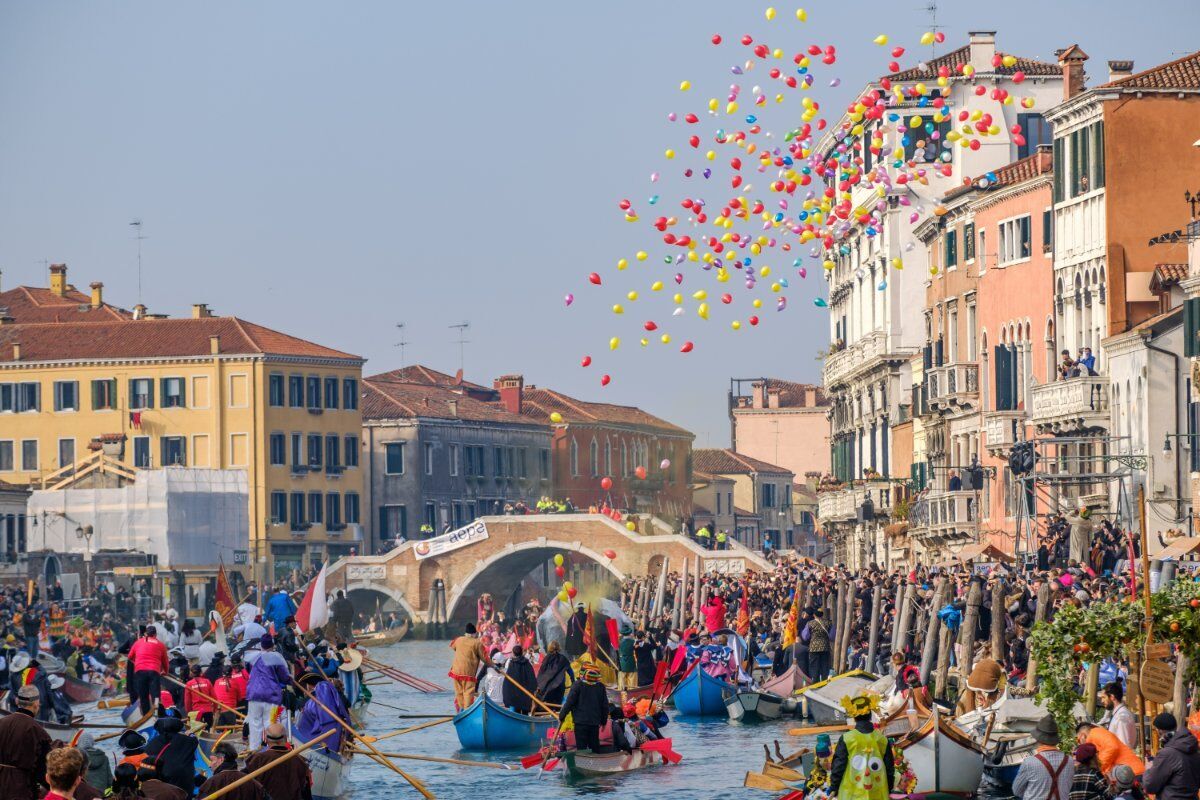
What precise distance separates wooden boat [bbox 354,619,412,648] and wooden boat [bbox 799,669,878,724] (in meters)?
42.1

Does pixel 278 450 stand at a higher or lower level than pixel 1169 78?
lower

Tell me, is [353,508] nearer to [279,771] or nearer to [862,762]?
[279,771]

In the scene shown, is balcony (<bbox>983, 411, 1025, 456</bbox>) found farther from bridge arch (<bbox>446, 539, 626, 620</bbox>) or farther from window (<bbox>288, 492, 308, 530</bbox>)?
window (<bbox>288, 492, 308, 530</bbox>)

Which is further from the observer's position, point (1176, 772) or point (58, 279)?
point (58, 279)

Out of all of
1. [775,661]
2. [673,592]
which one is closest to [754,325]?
[775,661]

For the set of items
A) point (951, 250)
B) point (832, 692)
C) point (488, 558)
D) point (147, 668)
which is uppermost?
point (951, 250)

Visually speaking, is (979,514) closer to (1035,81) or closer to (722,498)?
(1035,81)

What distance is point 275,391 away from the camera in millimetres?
85625

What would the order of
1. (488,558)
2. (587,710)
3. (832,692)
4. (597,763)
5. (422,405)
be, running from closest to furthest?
(587,710)
(597,763)
(832,692)
(488,558)
(422,405)

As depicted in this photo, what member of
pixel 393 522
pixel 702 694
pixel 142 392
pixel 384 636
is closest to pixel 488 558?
pixel 384 636

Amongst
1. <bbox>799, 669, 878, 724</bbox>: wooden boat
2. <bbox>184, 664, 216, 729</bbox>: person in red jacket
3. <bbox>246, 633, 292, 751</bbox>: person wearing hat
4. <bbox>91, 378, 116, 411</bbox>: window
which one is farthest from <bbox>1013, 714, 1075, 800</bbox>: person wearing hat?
<bbox>91, 378, 116, 411</bbox>: window

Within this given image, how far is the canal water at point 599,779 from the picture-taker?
3086cm

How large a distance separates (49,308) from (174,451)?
36.1ft

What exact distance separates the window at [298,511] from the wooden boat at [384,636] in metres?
5.63
